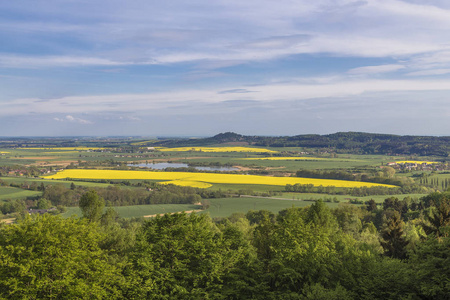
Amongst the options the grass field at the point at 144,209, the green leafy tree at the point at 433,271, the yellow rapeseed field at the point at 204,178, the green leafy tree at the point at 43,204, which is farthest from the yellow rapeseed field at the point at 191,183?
the green leafy tree at the point at 433,271

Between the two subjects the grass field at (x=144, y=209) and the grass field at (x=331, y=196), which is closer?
the grass field at (x=144, y=209)

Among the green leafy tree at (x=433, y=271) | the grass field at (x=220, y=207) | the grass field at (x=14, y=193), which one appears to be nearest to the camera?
the green leafy tree at (x=433, y=271)

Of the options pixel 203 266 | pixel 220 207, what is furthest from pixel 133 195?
pixel 203 266

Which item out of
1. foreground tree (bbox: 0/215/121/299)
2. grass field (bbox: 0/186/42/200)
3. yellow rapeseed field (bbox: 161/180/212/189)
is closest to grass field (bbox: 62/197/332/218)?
grass field (bbox: 0/186/42/200)

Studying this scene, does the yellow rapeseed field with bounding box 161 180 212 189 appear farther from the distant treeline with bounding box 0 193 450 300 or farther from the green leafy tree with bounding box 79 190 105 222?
the distant treeline with bounding box 0 193 450 300

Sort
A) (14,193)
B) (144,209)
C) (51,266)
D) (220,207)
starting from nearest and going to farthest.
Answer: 1. (51,266)
2. (220,207)
3. (144,209)
4. (14,193)

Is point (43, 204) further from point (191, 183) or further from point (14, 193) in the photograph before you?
point (191, 183)

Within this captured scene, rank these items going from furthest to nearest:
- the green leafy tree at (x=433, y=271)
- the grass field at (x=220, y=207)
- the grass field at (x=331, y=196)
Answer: the grass field at (x=331, y=196)
the grass field at (x=220, y=207)
the green leafy tree at (x=433, y=271)

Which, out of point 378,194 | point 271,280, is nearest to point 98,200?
point 271,280

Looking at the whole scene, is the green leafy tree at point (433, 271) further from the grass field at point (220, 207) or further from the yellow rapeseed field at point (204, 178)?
the yellow rapeseed field at point (204, 178)

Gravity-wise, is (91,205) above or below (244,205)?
above
